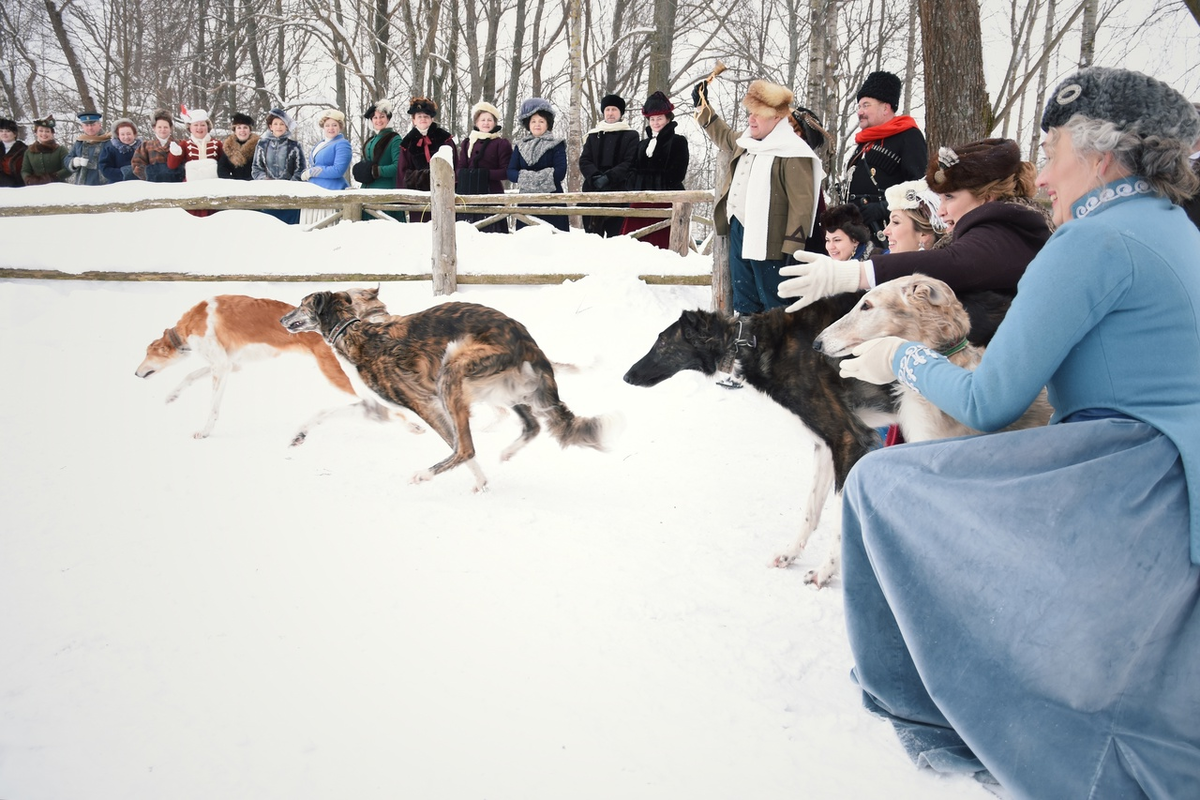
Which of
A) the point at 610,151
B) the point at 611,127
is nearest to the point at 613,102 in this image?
the point at 611,127

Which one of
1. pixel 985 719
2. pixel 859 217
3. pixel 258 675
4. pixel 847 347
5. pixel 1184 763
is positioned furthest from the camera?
pixel 859 217

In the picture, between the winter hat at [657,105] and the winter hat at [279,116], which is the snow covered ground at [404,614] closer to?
the winter hat at [657,105]

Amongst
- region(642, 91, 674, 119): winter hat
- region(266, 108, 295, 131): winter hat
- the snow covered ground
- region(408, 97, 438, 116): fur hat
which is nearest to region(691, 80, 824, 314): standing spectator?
the snow covered ground

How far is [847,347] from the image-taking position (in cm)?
272

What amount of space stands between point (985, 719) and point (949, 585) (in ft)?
0.96

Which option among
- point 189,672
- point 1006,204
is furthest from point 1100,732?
point 189,672

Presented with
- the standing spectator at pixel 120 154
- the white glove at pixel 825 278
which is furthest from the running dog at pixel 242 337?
the standing spectator at pixel 120 154

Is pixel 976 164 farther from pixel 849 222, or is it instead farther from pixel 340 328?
pixel 340 328

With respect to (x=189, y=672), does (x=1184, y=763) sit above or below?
above

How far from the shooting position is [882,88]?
5.34 m

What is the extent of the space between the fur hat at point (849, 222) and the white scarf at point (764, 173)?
224 mm

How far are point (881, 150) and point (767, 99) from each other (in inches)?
33.6

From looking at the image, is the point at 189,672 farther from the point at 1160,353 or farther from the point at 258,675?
the point at 1160,353

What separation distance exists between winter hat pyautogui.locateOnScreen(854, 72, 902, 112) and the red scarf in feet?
0.49
